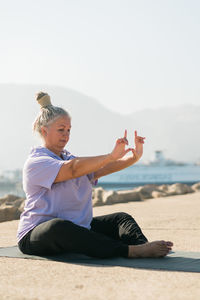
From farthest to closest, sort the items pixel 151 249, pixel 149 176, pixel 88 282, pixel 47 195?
pixel 149 176, pixel 47 195, pixel 151 249, pixel 88 282

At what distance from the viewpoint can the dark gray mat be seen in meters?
2.48

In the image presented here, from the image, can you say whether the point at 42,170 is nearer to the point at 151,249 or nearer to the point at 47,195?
the point at 47,195

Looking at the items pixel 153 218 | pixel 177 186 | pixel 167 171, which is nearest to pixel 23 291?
pixel 153 218

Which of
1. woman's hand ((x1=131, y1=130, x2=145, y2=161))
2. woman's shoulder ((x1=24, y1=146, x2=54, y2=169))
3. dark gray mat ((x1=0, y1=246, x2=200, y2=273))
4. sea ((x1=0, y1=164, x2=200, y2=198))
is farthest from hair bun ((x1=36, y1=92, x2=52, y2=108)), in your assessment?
sea ((x1=0, y1=164, x2=200, y2=198))

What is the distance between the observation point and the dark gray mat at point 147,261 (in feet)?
8.14

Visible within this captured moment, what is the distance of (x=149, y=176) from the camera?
42969mm

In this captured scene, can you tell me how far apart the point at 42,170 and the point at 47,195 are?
0.15m

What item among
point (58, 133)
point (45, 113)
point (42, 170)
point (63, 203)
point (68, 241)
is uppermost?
point (45, 113)

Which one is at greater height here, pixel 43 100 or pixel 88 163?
pixel 43 100

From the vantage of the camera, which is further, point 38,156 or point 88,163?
point 38,156

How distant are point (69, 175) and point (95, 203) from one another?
420 centimetres

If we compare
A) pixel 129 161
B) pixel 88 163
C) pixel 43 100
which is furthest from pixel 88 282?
pixel 43 100

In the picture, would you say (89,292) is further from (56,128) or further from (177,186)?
(177,186)

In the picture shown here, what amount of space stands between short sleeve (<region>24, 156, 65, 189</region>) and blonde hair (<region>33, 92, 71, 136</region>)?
20 centimetres
